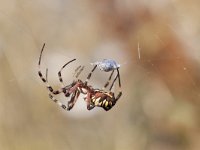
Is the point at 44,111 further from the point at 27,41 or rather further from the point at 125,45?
the point at 125,45

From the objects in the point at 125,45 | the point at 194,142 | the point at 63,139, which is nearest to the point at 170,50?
the point at 125,45

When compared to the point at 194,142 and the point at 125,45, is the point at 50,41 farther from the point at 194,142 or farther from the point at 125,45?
the point at 194,142

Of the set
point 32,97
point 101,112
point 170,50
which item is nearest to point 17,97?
point 32,97

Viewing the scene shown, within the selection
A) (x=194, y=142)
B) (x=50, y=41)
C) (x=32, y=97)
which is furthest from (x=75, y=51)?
(x=194, y=142)

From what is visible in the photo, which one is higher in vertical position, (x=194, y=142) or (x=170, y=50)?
(x=170, y=50)

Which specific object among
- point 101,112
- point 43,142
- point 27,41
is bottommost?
point 43,142

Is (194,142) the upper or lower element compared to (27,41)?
lower
